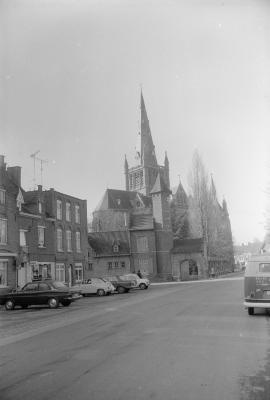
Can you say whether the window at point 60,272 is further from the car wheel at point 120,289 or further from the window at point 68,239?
the car wheel at point 120,289

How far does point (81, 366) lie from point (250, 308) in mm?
8468

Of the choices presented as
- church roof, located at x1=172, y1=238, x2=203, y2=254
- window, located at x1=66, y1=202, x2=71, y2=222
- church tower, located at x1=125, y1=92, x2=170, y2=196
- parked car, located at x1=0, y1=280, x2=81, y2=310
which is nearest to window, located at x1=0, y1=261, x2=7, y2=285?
parked car, located at x1=0, y1=280, x2=81, y2=310

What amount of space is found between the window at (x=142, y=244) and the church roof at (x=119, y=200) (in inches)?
761

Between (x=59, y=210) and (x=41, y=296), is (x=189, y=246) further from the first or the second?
(x=41, y=296)

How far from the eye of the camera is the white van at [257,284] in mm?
14250

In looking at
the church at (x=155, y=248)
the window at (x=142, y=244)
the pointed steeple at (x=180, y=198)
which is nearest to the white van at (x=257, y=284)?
the church at (x=155, y=248)

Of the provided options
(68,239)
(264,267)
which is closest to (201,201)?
(68,239)

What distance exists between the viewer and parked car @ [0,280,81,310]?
2189 cm

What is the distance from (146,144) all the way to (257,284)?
8383cm

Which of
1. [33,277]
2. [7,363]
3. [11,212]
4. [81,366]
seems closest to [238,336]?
[81,366]

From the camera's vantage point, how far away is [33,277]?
3509 centimetres

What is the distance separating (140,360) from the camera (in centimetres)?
780

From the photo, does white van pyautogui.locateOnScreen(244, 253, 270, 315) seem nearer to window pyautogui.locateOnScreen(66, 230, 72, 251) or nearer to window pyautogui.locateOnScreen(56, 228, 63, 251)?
window pyautogui.locateOnScreen(56, 228, 63, 251)

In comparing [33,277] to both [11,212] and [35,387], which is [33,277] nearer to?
[11,212]
